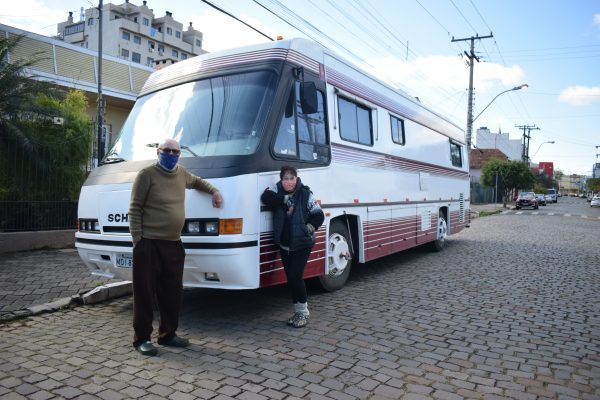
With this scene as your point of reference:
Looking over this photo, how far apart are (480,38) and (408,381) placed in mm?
31064

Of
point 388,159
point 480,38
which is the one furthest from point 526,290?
point 480,38

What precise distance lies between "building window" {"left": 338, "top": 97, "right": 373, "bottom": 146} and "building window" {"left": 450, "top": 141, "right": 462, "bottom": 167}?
5.67m

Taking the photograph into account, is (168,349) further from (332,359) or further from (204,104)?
(204,104)

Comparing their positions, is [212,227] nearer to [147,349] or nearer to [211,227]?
[211,227]

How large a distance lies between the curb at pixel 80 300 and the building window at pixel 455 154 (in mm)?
8853

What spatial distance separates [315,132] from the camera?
6.15 metres

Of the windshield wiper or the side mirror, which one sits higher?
the side mirror

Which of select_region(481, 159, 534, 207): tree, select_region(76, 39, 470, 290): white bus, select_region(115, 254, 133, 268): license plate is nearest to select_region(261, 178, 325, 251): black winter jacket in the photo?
select_region(76, 39, 470, 290): white bus

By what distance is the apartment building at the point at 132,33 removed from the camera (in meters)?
70.3

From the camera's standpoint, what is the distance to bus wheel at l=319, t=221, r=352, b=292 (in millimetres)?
6695

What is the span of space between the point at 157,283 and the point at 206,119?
1.86 metres

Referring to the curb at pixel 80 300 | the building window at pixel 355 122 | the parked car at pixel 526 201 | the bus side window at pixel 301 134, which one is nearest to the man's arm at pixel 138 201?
the bus side window at pixel 301 134

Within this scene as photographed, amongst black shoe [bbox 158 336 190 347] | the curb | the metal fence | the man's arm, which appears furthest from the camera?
the metal fence

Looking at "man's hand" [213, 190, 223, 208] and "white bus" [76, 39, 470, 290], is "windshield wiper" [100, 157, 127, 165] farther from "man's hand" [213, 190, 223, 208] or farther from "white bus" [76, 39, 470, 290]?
"man's hand" [213, 190, 223, 208]
